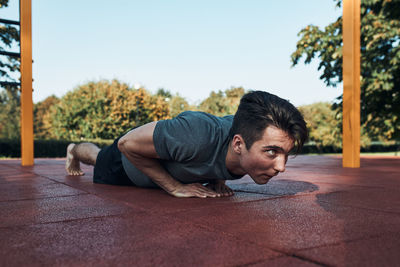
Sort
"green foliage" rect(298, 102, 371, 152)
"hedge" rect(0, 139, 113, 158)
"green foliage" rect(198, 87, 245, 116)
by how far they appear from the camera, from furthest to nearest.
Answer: "green foliage" rect(198, 87, 245, 116) < "green foliage" rect(298, 102, 371, 152) < "hedge" rect(0, 139, 113, 158)

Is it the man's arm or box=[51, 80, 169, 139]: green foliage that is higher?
box=[51, 80, 169, 139]: green foliage

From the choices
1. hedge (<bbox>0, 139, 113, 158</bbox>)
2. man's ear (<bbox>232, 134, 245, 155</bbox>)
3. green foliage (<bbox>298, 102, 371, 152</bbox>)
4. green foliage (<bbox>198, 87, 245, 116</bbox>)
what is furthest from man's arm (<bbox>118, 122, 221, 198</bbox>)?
green foliage (<bbox>198, 87, 245, 116</bbox>)

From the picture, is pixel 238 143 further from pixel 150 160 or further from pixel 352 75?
pixel 352 75

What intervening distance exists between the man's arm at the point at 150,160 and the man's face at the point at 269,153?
0.51 metres

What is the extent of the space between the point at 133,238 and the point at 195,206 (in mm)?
822

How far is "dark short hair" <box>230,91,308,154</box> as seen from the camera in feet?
6.94

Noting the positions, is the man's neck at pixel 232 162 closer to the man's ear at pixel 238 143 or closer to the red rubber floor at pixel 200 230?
the man's ear at pixel 238 143

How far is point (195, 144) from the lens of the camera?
2.34 m

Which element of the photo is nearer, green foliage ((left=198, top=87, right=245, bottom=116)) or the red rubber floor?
the red rubber floor

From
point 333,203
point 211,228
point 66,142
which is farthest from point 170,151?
point 66,142

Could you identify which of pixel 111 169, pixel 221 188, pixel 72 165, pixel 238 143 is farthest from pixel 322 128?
pixel 238 143

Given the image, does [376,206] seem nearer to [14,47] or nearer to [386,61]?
[14,47]

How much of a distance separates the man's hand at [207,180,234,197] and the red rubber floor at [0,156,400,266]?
13 centimetres

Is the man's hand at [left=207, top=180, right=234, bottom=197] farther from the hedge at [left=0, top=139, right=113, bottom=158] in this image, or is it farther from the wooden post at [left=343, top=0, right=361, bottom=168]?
the hedge at [left=0, top=139, right=113, bottom=158]
